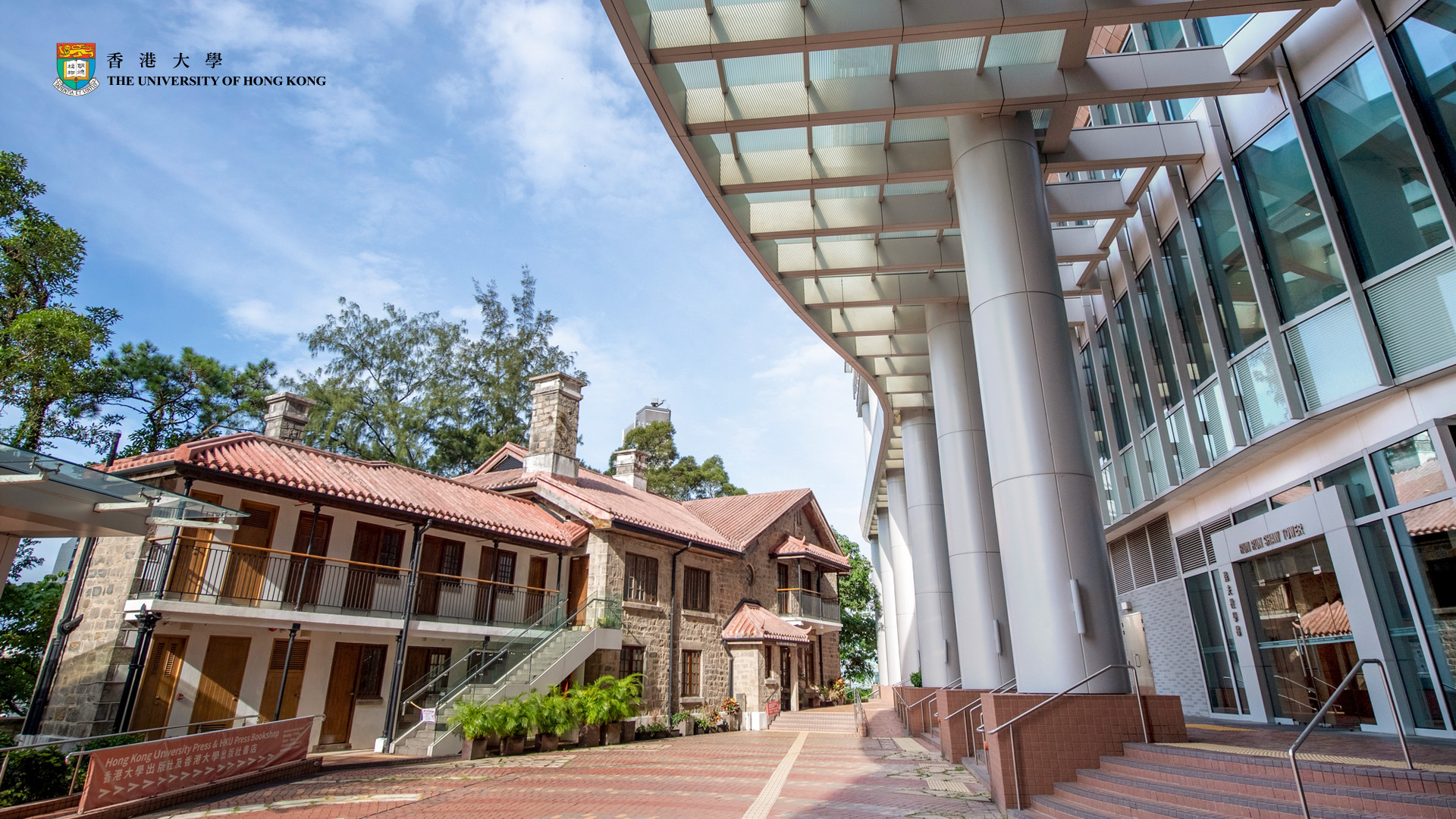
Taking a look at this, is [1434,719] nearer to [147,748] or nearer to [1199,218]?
[1199,218]

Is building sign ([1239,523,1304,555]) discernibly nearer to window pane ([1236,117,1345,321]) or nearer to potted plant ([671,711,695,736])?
window pane ([1236,117,1345,321])

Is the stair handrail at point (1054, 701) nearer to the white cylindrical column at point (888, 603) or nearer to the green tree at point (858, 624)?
the white cylindrical column at point (888, 603)

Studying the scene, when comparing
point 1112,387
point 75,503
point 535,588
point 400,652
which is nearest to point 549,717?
point 400,652

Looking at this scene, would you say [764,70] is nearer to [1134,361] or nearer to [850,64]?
[850,64]

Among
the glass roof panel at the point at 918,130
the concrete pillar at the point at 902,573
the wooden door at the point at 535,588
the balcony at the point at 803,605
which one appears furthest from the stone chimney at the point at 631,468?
the glass roof panel at the point at 918,130

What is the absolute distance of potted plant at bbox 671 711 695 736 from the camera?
2084 centimetres

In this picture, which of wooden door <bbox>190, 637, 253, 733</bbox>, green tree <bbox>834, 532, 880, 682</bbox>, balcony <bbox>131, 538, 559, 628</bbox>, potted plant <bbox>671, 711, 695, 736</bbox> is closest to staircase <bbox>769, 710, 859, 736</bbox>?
potted plant <bbox>671, 711, 695, 736</bbox>

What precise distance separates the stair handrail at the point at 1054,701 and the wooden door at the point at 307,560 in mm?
13819

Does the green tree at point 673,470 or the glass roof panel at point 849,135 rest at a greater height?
the green tree at point 673,470

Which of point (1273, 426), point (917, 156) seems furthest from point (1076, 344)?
point (917, 156)

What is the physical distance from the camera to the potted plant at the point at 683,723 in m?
20.8

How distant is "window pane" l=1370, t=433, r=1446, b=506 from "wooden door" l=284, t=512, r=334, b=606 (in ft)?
58.1

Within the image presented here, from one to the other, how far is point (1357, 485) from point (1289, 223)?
136 inches

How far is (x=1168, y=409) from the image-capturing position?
44.6ft
